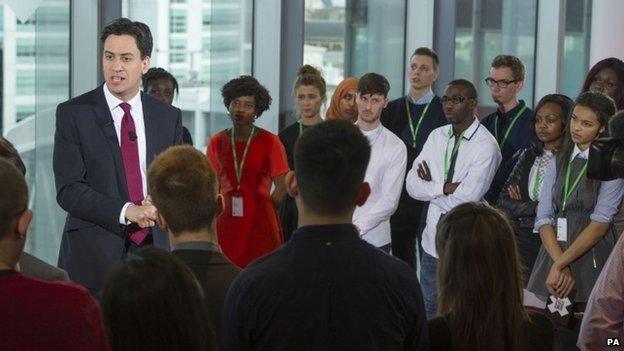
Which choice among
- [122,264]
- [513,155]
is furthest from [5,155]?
[513,155]

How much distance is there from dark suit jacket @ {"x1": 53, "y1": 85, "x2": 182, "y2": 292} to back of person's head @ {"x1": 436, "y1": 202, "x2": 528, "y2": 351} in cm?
127

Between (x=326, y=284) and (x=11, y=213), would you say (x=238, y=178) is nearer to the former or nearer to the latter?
(x=326, y=284)

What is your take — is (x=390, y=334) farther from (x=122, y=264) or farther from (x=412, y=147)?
(x=412, y=147)

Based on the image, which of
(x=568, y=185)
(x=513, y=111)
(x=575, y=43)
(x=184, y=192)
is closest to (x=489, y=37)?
(x=575, y=43)

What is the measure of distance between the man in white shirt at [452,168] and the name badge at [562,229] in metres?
0.84

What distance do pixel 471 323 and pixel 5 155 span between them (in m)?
1.49

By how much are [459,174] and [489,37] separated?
3.16 m

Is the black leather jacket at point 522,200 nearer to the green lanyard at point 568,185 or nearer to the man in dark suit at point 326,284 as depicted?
the green lanyard at point 568,185

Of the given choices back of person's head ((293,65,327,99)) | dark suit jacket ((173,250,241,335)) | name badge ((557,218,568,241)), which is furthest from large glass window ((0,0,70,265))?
dark suit jacket ((173,250,241,335))

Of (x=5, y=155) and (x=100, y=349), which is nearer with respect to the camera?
(x=100, y=349)

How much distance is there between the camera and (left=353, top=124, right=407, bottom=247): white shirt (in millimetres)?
5289

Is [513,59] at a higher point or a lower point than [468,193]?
higher

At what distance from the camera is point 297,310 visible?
220 cm

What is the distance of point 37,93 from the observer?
6676 millimetres
